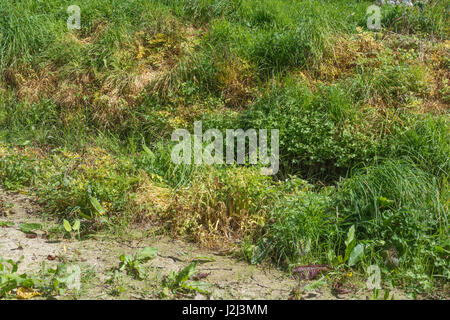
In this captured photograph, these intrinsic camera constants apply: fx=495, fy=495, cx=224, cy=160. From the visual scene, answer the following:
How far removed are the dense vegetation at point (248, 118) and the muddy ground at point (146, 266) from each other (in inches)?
6.9

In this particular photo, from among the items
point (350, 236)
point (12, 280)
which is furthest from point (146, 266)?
point (350, 236)

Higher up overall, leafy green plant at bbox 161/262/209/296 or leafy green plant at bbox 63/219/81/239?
leafy green plant at bbox 63/219/81/239

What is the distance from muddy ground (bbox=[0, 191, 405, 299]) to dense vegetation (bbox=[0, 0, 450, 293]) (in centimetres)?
18

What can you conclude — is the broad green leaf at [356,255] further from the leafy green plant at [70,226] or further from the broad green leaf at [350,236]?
the leafy green plant at [70,226]

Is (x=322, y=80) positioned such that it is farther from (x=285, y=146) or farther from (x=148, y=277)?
(x=148, y=277)

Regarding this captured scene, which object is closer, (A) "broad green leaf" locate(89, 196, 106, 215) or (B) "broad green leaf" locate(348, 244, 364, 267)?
(B) "broad green leaf" locate(348, 244, 364, 267)

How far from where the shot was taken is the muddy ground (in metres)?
3.74

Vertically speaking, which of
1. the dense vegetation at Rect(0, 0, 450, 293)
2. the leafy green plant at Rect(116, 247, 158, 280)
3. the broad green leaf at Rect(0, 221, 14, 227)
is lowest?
the leafy green plant at Rect(116, 247, 158, 280)

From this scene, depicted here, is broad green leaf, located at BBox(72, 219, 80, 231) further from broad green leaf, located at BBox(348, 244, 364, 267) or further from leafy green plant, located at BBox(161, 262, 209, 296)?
broad green leaf, located at BBox(348, 244, 364, 267)

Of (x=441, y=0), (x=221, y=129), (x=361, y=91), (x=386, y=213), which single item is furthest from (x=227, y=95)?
(x=441, y=0)

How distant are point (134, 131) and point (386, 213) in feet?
10.8

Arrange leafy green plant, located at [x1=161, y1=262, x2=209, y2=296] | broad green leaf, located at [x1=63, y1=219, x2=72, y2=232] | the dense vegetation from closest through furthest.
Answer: leafy green plant, located at [x1=161, y1=262, x2=209, y2=296], the dense vegetation, broad green leaf, located at [x1=63, y1=219, x2=72, y2=232]

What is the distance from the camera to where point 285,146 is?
18.1ft

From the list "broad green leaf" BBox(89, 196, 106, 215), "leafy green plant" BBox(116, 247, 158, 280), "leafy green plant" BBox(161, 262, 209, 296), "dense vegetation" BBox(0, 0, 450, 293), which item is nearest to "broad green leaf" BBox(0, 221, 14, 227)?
"dense vegetation" BBox(0, 0, 450, 293)
